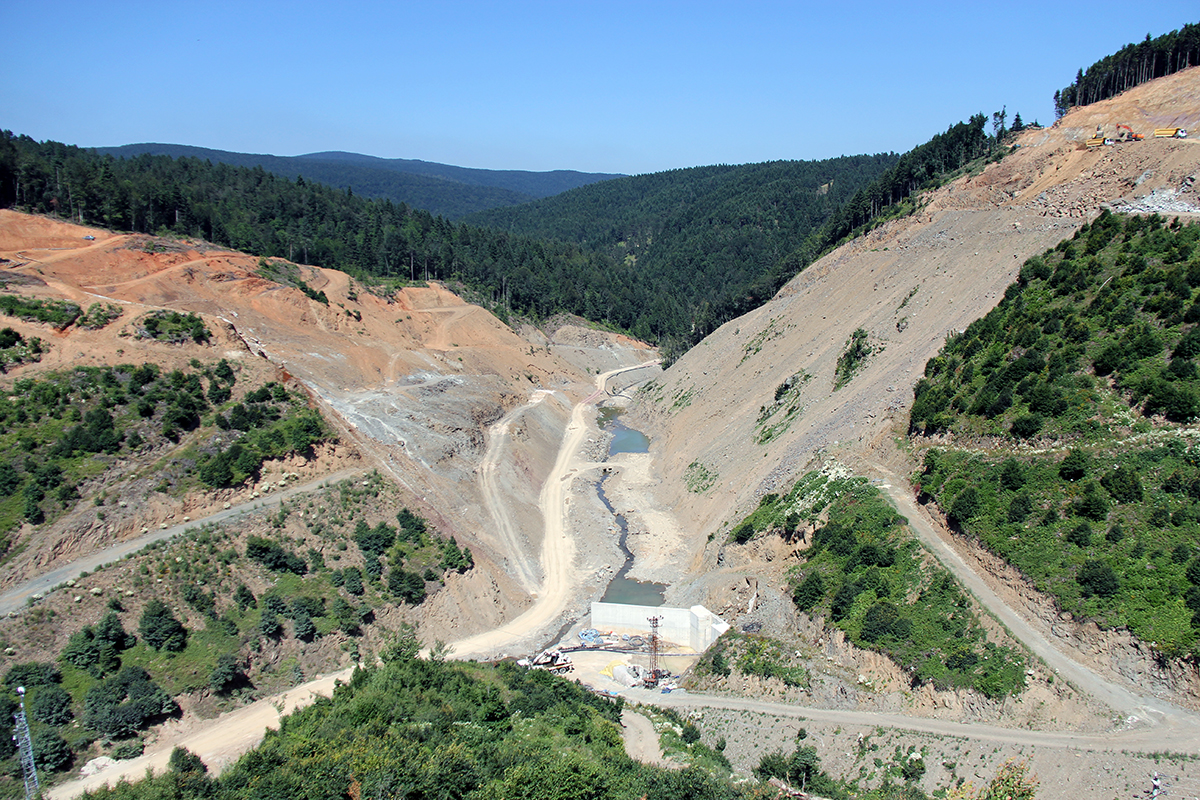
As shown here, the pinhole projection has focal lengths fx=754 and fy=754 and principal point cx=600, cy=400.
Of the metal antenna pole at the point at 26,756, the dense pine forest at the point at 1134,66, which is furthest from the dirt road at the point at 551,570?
the dense pine forest at the point at 1134,66

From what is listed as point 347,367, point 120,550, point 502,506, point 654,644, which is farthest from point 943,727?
point 347,367

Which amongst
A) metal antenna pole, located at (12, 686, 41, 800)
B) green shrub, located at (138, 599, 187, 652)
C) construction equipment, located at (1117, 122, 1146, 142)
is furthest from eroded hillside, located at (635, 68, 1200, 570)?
metal antenna pole, located at (12, 686, 41, 800)

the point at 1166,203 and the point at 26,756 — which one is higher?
the point at 1166,203

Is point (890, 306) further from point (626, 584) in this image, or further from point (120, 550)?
point (120, 550)

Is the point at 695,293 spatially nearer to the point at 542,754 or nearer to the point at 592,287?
the point at 592,287

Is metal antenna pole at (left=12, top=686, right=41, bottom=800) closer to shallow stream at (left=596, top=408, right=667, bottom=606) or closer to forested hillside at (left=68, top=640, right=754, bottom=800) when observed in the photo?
forested hillside at (left=68, top=640, right=754, bottom=800)

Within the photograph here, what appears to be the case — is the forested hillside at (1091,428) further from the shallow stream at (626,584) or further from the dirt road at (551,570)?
the dirt road at (551,570)

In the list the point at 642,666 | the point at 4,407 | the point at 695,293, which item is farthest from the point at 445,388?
the point at 695,293
